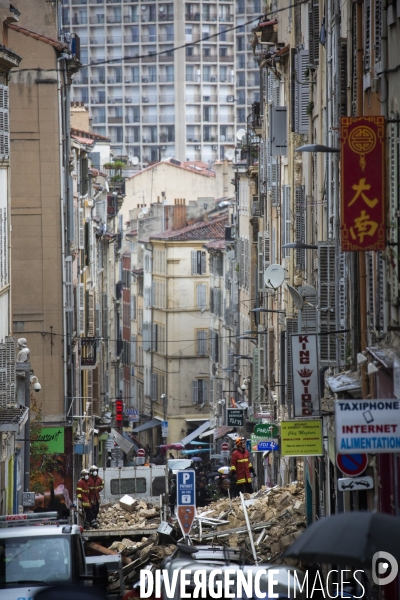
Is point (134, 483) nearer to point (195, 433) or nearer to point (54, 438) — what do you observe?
point (54, 438)

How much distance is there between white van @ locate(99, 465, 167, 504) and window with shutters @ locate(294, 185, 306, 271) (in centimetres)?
692

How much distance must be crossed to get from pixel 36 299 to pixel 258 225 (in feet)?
39.6

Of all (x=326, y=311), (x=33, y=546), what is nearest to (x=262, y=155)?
(x=326, y=311)

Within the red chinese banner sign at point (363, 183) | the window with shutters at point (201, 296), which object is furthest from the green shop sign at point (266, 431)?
the window with shutters at point (201, 296)

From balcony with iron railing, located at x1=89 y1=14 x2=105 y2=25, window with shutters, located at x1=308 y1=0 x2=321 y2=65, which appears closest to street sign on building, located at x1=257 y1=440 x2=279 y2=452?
window with shutters, located at x1=308 y1=0 x2=321 y2=65

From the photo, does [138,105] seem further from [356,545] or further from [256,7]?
[356,545]

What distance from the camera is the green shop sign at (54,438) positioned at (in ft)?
127

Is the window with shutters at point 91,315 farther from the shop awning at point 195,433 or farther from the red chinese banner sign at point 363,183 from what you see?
the red chinese banner sign at point 363,183

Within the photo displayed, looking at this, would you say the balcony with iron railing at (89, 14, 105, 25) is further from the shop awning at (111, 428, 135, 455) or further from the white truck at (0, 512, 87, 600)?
the white truck at (0, 512, 87, 600)

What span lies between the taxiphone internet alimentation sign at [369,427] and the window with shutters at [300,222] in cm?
1672

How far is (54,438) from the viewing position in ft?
128

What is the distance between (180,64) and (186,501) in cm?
11945

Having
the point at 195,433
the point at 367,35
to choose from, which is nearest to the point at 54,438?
the point at 367,35

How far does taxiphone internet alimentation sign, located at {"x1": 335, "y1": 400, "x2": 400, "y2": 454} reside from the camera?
13305 mm
